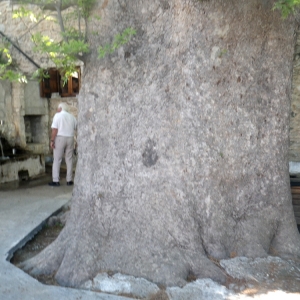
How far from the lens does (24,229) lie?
168 inches

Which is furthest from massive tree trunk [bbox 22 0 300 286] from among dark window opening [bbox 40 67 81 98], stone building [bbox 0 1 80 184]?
dark window opening [bbox 40 67 81 98]

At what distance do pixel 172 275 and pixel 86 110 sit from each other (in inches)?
61.4

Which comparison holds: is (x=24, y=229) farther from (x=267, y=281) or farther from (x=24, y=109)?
(x=24, y=109)

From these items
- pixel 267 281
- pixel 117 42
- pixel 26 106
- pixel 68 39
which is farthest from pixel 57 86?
pixel 267 281

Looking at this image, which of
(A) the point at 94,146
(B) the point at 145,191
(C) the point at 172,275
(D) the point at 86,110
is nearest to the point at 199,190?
(B) the point at 145,191

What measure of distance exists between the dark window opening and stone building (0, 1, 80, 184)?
0.03 meters

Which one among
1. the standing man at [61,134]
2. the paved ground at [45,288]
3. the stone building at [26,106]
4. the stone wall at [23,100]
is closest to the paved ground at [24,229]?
the paved ground at [45,288]

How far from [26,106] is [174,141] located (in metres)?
7.46

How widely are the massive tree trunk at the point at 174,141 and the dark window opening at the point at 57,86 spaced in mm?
6712

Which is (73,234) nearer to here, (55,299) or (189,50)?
(55,299)

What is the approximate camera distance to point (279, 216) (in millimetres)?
3484

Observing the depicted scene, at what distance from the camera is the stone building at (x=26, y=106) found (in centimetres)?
876

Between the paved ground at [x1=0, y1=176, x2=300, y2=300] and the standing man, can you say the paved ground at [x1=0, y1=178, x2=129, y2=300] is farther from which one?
the standing man

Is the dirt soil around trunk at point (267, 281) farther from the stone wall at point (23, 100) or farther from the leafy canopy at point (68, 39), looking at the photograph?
the stone wall at point (23, 100)
